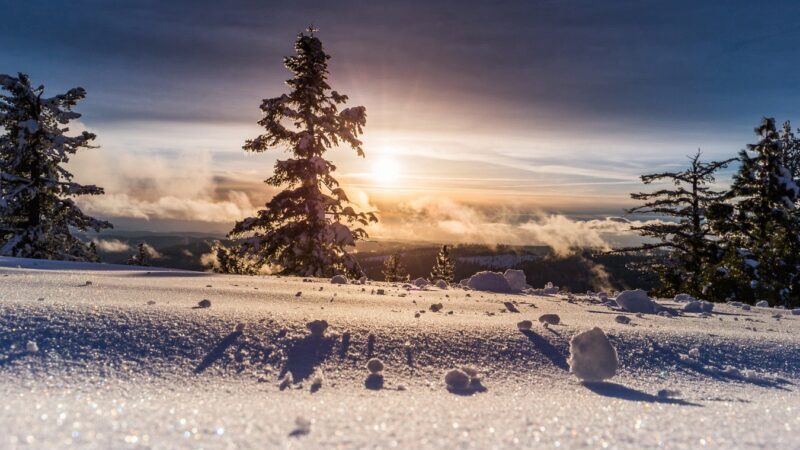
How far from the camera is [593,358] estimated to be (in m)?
2.75

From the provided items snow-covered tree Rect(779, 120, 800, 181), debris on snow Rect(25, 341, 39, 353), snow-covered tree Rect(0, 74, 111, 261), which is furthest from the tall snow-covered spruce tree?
snow-covered tree Rect(779, 120, 800, 181)

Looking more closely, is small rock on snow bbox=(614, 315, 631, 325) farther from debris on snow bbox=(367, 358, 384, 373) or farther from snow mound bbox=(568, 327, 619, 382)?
debris on snow bbox=(367, 358, 384, 373)

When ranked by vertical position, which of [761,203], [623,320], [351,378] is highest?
[761,203]

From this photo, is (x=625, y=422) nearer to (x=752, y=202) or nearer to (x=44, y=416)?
(x=44, y=416)

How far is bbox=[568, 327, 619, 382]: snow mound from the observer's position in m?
2.72

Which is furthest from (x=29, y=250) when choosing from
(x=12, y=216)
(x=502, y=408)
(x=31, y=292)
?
(x=502, y=408)

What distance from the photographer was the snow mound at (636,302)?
17.5ft

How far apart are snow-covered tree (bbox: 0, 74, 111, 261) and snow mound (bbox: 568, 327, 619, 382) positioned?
19.5m

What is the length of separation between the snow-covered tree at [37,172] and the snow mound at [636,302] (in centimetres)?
1857

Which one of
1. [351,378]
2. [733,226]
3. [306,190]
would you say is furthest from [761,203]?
[351,378]

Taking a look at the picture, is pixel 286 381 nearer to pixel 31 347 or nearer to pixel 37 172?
pixel 31 347

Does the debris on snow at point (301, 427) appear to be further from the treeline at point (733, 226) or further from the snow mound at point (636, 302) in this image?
the treeline at point (733, 226)

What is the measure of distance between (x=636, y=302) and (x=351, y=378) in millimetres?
4030

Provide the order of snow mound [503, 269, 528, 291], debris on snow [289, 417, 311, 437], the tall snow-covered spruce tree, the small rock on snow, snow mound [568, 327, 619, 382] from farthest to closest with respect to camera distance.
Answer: the tall snow-covered spruce tree, snow mound [503, 269, 528, 291], the small rock on snow, snow mound [568, 327, 619, 382], debris on snow [289, 417, 311, 437]
